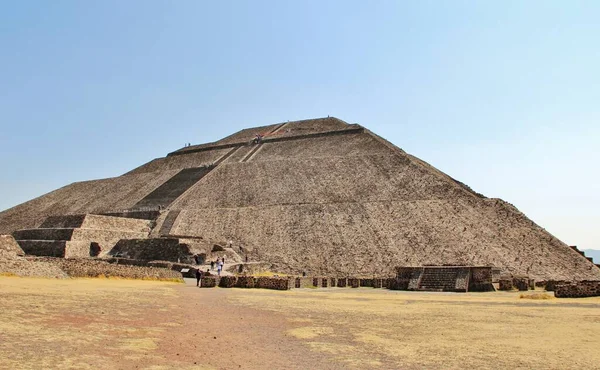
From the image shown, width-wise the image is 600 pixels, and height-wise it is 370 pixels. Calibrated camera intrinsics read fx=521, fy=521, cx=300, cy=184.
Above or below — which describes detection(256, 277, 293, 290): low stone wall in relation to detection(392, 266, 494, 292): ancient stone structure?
below

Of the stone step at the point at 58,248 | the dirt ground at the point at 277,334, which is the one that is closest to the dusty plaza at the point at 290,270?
the dirt ground at the point at 277,334

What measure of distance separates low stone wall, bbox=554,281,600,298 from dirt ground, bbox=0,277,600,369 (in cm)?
314

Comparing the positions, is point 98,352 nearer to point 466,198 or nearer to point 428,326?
point 428,326

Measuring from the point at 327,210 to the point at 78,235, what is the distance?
17.7 meters

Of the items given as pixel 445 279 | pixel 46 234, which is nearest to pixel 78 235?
pixel 46 234

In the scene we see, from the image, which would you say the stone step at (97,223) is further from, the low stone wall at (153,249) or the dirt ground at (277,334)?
the dirt ground at (277,334)

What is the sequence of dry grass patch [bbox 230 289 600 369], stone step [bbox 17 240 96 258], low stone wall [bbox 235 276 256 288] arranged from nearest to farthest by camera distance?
dry grass patch [bbox 230 289 600 369] < low stone wall [bbox 235 276 256 288] < stone step [bbox 17 240 96 258]

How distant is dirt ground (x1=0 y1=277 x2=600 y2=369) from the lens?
8.25 meters

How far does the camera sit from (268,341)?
10.3m

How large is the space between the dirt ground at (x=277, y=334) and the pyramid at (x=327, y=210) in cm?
1454

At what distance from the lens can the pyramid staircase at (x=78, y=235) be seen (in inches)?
1396

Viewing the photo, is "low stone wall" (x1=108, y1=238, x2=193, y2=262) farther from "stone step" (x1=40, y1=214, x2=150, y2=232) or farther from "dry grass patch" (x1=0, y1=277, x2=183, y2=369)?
"dry grass patch" (x1=0, y1=277, x2=183, y2=369)

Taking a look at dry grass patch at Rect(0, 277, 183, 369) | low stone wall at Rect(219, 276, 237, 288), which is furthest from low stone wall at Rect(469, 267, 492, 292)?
dry grass patch at Rect(0, 277, 183, 369)

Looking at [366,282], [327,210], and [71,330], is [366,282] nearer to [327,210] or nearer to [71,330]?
[327,210]
